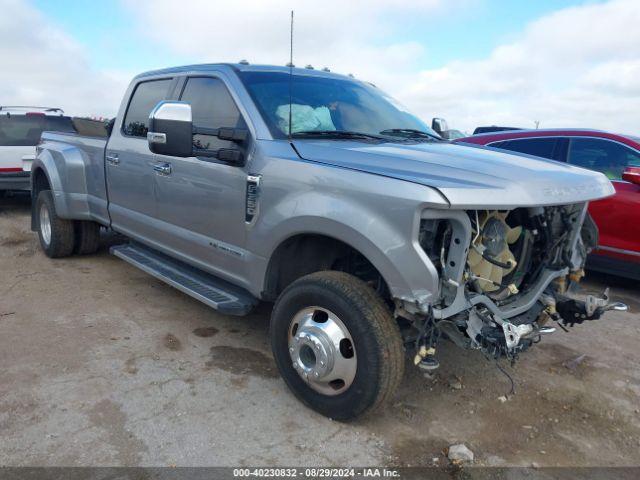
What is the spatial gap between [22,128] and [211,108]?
614cm

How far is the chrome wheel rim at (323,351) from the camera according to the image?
8.88 feet

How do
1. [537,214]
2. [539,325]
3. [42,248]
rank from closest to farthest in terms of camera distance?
[537,214]
[539,325]
[42,248]

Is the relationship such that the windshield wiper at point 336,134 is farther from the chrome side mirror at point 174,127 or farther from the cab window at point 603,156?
the cab window at point 603,156

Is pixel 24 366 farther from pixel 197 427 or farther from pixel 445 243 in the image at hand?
pixel 445 243

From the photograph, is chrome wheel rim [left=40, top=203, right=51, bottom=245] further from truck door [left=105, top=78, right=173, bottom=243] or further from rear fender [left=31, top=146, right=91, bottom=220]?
truck door [left=105, top=78, right=173, bottom=243]

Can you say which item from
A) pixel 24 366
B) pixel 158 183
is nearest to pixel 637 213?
pixel 158 183

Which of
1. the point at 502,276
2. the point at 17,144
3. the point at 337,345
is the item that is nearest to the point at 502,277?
the point at 502,276

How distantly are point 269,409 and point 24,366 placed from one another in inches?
64.7

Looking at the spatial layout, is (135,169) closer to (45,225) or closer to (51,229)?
(51,229)

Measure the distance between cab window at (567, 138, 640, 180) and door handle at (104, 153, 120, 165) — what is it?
454cm

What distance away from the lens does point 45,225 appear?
610 centimetres

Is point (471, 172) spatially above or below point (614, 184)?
above

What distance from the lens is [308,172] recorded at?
2873 mm

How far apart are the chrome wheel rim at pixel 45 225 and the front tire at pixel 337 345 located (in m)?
4.11
